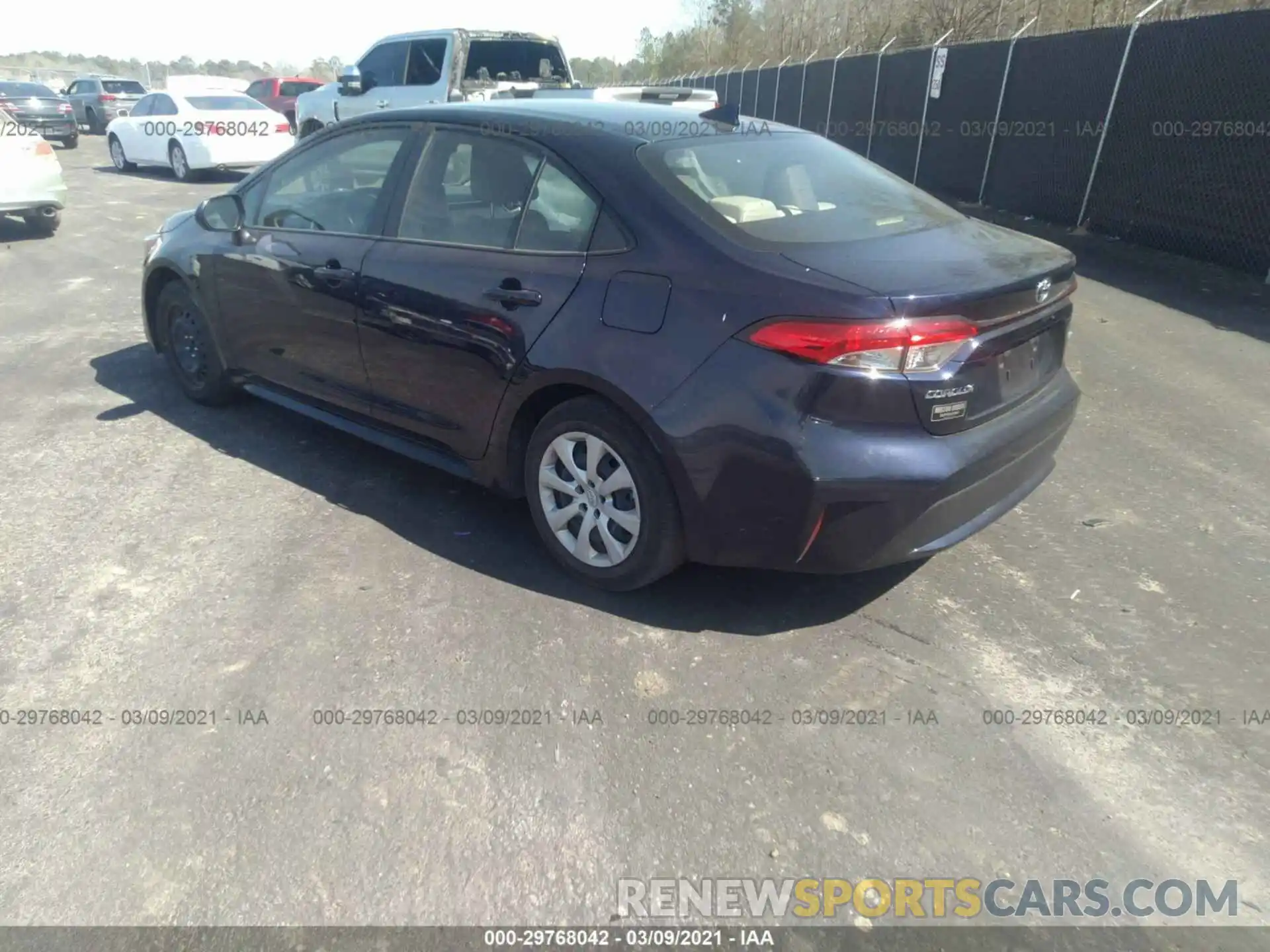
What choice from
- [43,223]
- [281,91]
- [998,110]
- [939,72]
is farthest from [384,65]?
[281,91]

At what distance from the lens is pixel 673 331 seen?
300 cm

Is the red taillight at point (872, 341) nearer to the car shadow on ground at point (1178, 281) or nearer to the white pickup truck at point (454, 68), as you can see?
the car shadow on ground at point (1178, 281)

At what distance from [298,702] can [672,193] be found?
2.11m

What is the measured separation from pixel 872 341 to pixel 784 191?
1036 millimetres

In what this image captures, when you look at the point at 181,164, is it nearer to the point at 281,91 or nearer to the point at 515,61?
the point at 515,61

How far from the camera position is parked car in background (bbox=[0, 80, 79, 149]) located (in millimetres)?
20938

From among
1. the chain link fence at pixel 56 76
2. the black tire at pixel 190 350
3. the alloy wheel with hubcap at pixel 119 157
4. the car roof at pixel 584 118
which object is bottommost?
the chain link fence at pixel 56 76

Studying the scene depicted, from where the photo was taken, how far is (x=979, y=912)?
2211 mm

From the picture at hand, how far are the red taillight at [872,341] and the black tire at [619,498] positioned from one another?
24.6 inches

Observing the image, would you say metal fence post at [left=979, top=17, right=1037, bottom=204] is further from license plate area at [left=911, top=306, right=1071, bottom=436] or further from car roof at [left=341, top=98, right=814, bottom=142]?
license plate area at [left=911, top=306, right=1071, bottom=436]

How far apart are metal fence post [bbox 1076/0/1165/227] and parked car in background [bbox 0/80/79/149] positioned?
22.0 meters

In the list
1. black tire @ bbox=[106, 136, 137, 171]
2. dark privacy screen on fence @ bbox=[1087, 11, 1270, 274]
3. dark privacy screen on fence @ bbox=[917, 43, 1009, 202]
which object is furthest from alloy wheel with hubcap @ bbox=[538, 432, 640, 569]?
black tire @ bbox=[106, 136, 137, 171]

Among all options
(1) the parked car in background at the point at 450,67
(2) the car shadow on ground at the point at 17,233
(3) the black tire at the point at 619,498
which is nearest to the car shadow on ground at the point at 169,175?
(1) the parked car in background at the point at 450,67

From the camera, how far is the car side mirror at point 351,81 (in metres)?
13.3
